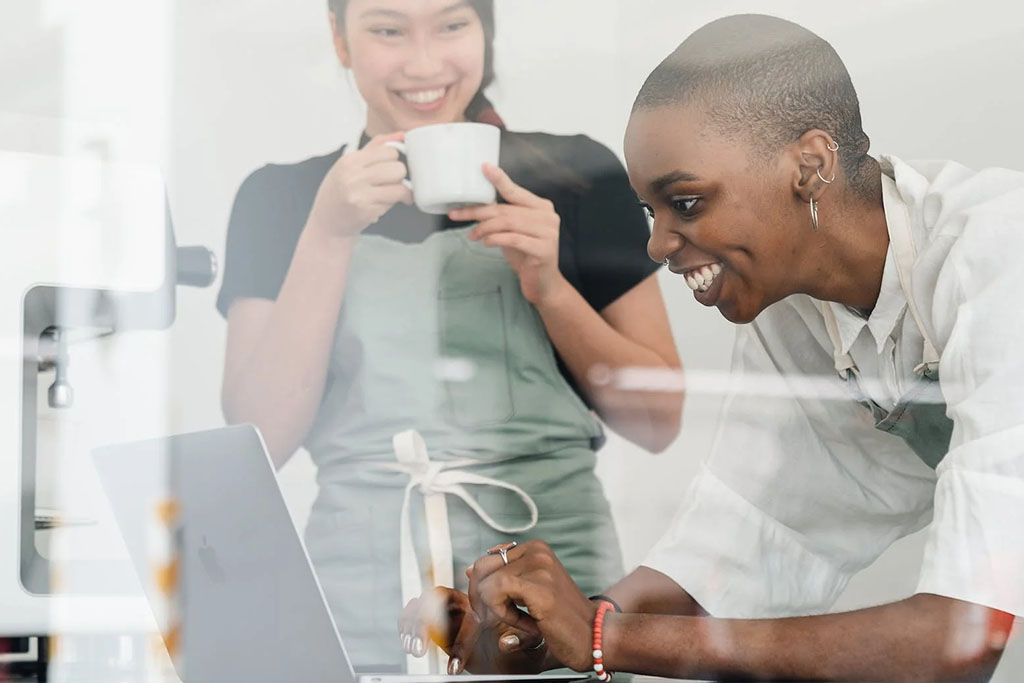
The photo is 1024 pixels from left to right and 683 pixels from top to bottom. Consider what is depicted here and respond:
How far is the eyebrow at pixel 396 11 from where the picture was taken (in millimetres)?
1160

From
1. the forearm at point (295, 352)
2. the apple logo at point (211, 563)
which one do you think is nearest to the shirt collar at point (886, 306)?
the forearm at point (295, 352)

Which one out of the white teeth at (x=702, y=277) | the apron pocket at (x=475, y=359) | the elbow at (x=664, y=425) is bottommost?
the elbow at (x=664, y=425)

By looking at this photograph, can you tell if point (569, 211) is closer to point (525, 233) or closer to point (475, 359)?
point (525, 233)

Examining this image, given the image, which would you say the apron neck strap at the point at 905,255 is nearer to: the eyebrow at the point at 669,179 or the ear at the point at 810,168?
the ear at the point at 810,168

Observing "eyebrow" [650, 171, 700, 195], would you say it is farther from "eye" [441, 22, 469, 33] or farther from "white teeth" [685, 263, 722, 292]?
"eye" [441, 22, 469, 33]

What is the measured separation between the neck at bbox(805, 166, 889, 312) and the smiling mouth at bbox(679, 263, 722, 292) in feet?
0.28

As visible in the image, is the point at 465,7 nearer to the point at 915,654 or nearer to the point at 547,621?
the point at 547,621

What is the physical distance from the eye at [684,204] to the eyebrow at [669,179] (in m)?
0.02

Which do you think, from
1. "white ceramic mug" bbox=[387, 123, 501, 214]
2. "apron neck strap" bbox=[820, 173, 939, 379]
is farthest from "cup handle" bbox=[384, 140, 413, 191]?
"apron neck strap" bbox=[820, 173, 939, 379]

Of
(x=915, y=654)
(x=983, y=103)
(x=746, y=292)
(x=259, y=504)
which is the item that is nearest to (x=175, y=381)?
(x=259, y=504)

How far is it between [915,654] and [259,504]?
483mm

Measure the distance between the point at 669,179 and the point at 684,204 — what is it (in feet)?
0.09

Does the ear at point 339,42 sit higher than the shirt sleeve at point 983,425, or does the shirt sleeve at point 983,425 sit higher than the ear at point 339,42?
the ear at point 339,42

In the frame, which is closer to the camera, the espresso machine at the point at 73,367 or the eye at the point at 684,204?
the espresso machine at the point at 73,367
